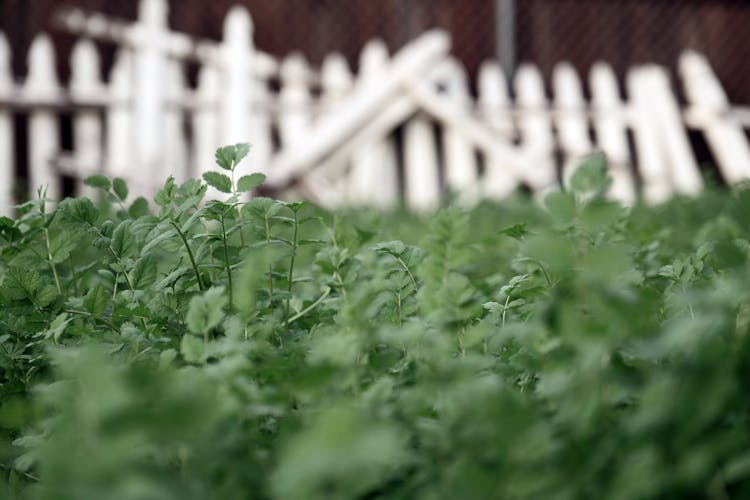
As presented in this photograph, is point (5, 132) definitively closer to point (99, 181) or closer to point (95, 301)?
point (99, 181)

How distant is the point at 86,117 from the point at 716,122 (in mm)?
4194

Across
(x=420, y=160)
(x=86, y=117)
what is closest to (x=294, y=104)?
(x=420, y=160)

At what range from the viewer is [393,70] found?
5.19 m

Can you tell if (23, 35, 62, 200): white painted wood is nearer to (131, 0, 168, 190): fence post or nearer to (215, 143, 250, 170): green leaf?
(131, 0, 168, 190): fence post

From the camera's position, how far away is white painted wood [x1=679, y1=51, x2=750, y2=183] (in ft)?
17.5

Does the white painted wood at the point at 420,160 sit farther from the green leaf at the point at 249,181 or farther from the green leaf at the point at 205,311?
the green leaf at the point at 205,311

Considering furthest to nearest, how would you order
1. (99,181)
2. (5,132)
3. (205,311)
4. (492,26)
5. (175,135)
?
1. (492,26)
2. (175,135)
3. (5,132)
4. (99,181)
5. (205,311)

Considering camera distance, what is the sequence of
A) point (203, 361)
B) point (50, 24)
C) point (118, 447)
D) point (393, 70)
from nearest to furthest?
1. point (118, 447)
2. point (203, 361)
3. point (393, 70)
4. point (50, 24)

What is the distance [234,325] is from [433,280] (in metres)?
0.24

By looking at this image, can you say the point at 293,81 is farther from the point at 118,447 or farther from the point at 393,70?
the point at 118,447

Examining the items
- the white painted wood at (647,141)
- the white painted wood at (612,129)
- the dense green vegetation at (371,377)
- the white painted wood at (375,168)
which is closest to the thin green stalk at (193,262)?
the dense green vegetation at (371,377)

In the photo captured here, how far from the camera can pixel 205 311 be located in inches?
27.8

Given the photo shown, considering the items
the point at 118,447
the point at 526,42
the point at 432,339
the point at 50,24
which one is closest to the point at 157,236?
the point at 432,339

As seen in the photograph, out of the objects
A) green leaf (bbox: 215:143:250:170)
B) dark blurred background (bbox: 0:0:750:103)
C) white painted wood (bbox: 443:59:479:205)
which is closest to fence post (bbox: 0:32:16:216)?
dark blurred background (bbox: 0:0:750:103)
